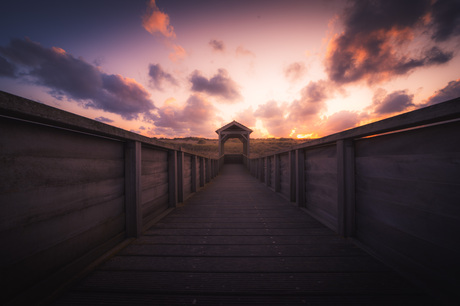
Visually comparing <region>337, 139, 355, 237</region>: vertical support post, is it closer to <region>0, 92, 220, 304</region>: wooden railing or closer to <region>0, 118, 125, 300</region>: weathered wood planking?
<region>0, 92, 220, 304</region>: wooden railing

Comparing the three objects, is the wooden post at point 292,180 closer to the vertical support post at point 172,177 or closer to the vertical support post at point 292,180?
the vertical support post at point 292,180

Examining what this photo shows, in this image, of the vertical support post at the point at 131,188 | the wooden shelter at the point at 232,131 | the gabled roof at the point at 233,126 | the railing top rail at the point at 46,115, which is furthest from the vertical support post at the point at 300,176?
the gabled roof at the point at 233,126

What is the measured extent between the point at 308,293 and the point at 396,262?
0.99 meters

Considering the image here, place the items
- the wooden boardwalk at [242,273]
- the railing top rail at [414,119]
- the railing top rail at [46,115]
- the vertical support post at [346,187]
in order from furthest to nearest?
the vertical support post at [346,187] < the wooden boardwalk at [242,273] < the railing top rail at [414,119] < the railing top rail at [46,115]

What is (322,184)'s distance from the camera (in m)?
2.83

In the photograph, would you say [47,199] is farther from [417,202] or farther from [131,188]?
[417,202]

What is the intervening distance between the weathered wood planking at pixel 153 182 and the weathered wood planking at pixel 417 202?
10.1 ft

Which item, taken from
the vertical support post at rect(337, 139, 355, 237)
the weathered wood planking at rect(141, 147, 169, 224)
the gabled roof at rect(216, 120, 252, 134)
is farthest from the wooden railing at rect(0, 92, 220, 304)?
the gabled roof at rect(216, 120, 252, 134)

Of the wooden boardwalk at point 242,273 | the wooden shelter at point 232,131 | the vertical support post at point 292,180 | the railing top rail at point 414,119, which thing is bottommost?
the wooden boardwalk at point 242,273

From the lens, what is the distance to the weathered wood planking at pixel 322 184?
8.23 ft

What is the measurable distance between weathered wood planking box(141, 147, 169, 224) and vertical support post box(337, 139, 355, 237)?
9.51ft

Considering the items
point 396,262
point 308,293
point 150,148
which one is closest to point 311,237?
point 396,262

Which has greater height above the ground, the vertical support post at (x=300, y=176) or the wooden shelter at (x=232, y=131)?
the wooden shelter at (x=232, y=131)

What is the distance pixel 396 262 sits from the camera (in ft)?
5.09
